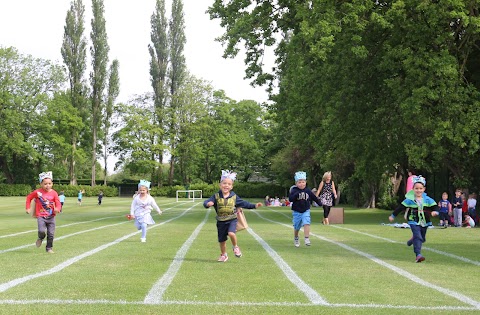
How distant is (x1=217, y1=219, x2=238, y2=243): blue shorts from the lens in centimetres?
1153

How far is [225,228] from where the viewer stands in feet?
38.1

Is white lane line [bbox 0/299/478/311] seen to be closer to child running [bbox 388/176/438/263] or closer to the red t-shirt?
child running [bbox 388/176/438/263]

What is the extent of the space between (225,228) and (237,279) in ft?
9.13

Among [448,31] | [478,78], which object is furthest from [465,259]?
[478,78]

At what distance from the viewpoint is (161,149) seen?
325 feet

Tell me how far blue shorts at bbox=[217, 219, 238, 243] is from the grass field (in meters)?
0.51

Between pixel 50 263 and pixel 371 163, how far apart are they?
22770 mm

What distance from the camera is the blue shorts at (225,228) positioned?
11531mm

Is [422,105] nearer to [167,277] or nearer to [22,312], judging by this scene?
[167,277]

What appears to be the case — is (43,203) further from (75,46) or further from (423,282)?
(75,46)

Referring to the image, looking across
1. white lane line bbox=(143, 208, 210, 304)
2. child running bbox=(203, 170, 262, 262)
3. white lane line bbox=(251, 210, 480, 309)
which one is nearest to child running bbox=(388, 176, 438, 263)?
white lane line bbox=(251, 210, 480, 309)

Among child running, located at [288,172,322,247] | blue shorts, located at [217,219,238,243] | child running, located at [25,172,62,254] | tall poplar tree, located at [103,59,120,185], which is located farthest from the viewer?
tall poplar tree, located at [103,59,120,185]

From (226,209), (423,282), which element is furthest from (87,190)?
(423,282)

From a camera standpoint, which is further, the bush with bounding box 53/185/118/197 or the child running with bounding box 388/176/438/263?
the bush with bounding box 53/185/118/197
